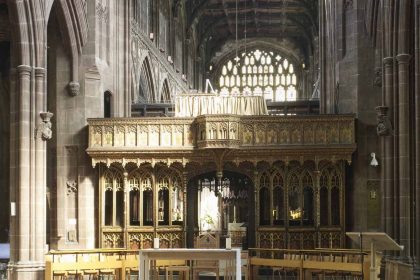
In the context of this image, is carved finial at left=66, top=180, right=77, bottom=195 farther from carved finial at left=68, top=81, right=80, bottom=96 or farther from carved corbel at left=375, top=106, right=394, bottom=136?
carved corbel at left=375, top=106, right=394, bottom=136

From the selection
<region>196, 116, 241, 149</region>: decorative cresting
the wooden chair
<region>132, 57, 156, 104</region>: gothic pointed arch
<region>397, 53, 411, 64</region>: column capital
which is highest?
<region>132, 57, 156, 104</region>: gothic pointed arch

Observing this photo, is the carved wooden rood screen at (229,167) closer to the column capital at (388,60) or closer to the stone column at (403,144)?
the column capital at (388,60)

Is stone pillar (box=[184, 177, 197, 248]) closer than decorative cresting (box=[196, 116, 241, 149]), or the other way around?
decorative cresting (box=[196, 116, 241, 149])

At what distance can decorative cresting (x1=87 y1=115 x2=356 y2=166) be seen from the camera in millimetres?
21547

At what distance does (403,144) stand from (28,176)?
31.0 ft

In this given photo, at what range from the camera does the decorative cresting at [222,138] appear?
21547 mm

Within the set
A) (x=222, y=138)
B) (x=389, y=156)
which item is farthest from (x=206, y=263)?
(x=389, y=156)

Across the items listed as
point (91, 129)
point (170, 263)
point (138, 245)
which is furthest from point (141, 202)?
point (170, 263)

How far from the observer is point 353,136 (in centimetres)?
2147

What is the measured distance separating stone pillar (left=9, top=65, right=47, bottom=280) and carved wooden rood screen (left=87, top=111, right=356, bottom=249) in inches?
117

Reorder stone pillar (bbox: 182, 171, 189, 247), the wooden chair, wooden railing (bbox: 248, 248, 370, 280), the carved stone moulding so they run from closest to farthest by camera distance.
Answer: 1. wooden railing (bbox: 248, 248, 370, 280)
2. the wooden chair
3. the carved stone moulding
4. stone pillar (bbox: 182, 171, 189, 247)

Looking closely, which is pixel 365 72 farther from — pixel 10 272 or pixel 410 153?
pixel 10 272

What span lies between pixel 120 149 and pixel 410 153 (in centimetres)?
864

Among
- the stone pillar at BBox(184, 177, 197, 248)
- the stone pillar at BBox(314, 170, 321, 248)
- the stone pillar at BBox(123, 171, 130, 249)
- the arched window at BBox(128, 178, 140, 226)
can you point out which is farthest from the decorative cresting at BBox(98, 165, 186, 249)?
the stone pillar at BBox(314, 170, 321, 248)
